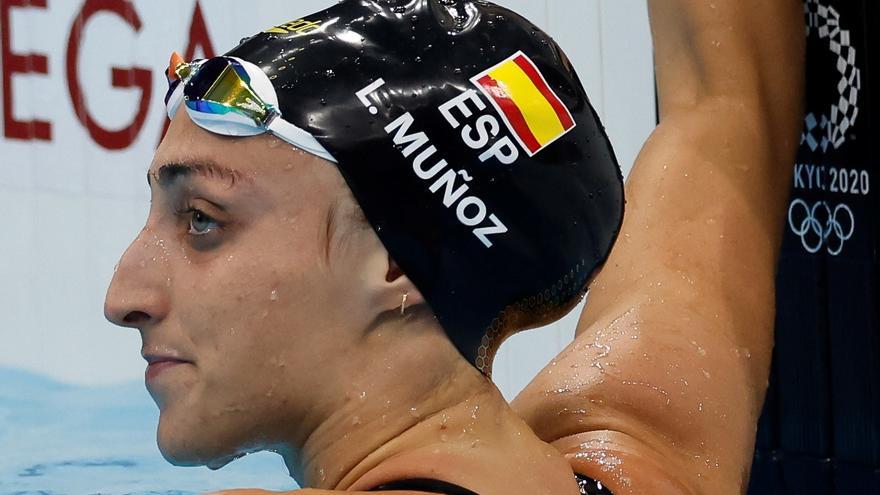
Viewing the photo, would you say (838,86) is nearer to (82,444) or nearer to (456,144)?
(82,444)

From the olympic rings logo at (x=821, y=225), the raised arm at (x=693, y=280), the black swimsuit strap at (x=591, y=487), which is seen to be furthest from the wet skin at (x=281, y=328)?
the olympic rings logo at (x=821, y=225)

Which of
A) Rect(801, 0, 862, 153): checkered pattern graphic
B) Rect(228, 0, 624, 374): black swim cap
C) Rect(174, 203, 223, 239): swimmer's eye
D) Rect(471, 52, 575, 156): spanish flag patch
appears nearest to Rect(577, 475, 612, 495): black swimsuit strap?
Rect(228, 0, 624, 374): black swim cap

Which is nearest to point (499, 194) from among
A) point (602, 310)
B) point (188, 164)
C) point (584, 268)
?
point (584, 268)

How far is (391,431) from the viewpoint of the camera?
1148 millimetres

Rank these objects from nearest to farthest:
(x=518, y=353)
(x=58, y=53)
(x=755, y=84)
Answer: (x=755, y=84), (x=58, y=53), (x=518, y=353)

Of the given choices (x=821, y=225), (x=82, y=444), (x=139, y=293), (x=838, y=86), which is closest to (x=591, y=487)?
(x=139, y=293)

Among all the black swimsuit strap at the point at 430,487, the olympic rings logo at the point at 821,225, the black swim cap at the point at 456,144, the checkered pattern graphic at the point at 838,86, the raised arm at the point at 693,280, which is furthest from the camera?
the olympic rings logo at the point at 821,225

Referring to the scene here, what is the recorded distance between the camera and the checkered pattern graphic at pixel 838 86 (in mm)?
2656

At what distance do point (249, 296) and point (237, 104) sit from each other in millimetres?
157

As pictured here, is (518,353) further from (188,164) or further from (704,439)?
(188,164)

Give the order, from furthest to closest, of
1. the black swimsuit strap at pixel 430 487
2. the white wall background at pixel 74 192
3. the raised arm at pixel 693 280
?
the white wall background at pixel 74 192, the raised arm at pixel 693 280, the black swimsuit strap at pixel 430 487

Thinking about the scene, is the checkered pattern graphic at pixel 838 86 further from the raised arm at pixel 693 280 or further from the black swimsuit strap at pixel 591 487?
the black swimsuit strap at pixel 591 487

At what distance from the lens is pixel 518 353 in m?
2.94

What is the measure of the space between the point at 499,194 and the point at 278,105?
207mm
